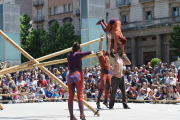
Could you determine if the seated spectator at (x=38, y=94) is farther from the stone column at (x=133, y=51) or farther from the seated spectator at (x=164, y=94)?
the stone column at (x=133, y=51)

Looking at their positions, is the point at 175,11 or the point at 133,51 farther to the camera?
the point at 133,51

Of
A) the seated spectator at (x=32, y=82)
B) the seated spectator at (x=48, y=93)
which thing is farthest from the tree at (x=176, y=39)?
the seated spectator at (x=48, y=93)

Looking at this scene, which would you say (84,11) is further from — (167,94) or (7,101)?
(167,94)

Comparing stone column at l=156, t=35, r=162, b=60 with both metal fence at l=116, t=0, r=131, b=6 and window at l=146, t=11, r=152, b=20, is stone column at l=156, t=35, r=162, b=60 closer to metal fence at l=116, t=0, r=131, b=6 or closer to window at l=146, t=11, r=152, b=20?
window at l=146, t=11, r=152, b=20

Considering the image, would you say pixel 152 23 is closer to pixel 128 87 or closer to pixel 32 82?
pixel 32 82

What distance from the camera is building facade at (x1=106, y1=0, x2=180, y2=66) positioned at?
3841cm

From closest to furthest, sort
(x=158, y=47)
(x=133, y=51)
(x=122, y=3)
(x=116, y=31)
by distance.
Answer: (x=116, y=31) → (x=158, y=47) → (x=133, y=51) → (x=122, y=3)

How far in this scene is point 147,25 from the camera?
39.6m

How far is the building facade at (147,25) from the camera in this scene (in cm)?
3841

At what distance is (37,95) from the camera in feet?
54.6

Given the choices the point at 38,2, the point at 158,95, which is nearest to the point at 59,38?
the point at 38,2

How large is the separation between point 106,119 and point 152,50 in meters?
33.6

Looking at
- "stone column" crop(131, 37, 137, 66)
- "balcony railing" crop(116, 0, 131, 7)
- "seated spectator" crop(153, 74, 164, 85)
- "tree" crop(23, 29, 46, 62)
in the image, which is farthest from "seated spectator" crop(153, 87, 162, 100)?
"tree" crop(23, 29, 46, 62)

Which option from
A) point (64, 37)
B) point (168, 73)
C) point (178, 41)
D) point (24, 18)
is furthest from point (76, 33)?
point (168, 73)
